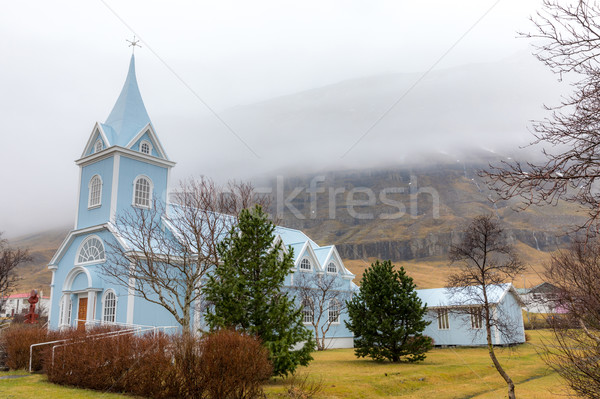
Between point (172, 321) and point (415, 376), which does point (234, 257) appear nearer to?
point (415, 376)

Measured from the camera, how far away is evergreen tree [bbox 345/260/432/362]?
23.5 m

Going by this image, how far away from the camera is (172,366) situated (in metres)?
12.0

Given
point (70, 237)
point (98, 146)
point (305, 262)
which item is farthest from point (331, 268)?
point (98, 146)

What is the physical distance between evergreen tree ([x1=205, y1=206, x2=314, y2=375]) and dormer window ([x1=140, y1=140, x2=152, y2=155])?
16.8 m

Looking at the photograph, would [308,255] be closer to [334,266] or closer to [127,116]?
[334,266]

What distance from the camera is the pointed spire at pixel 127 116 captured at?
29953 mm

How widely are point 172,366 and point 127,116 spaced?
2308 cm

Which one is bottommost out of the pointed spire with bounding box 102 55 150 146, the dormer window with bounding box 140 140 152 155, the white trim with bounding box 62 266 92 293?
the white trim with bounding box 62 266 92 293

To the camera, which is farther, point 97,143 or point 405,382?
point 97,143

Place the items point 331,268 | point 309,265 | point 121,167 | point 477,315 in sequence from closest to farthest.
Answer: point 477,315
point 121,167
point 309,265
point 331,268

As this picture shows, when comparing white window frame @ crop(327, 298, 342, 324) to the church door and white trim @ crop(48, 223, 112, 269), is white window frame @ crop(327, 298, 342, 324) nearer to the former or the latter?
the church door

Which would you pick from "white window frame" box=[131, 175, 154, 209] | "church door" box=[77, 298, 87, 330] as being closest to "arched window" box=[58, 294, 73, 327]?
"church door" box=[77, 298, 87, 330]

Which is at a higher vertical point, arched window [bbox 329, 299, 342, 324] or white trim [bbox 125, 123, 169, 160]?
white trim [bbox 125, 123, 169, 160]

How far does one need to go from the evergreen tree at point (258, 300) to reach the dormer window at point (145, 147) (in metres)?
16.8
